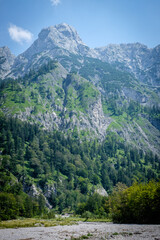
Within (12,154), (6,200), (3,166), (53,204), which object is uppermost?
(12,154)

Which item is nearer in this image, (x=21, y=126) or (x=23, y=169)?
(x=23, y=169)

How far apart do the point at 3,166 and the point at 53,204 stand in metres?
48.6

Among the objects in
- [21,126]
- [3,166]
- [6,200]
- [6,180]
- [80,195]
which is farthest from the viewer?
[21,126]

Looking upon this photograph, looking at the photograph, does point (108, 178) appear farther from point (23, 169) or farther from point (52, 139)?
point (23, 169)

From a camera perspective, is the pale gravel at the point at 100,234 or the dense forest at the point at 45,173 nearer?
the pale gravel at the point at 100,234

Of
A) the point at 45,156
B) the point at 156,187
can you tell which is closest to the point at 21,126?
the point at 45,156

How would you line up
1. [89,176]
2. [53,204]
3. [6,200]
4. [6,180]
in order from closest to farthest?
[6,200] < [6,180] < [53,204] < [89,176]

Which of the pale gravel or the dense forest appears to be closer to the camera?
the pale gravel

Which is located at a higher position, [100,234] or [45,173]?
[45,173]

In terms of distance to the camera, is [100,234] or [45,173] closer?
[100,234]

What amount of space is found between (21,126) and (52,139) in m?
37.0

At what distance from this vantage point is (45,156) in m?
167

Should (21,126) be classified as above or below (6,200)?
above

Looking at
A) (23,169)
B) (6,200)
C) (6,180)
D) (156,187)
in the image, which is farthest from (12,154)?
(156,187)
